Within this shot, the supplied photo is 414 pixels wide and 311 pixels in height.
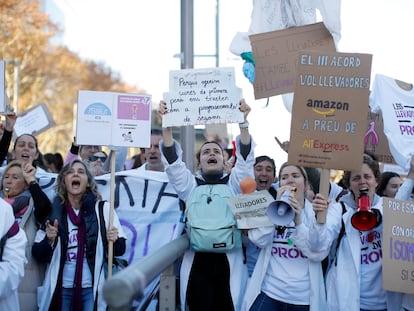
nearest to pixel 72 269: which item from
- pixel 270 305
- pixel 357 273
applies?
pixel 270 305

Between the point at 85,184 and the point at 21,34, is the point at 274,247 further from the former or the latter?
the point at 21,34

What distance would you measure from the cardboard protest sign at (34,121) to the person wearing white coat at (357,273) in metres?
5.01

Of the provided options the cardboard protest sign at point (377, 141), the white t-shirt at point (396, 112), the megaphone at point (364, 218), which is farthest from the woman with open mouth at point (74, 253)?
the cardboard protest sign at point (377, 141)

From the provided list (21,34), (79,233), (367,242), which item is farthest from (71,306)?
(21,34)

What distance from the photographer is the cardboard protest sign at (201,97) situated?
593cm

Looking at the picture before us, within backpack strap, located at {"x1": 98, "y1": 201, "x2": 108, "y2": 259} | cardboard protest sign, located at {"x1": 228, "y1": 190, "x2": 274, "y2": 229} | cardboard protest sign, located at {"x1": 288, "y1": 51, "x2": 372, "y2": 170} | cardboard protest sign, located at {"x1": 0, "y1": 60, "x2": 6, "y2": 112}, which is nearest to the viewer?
cardboard protest sign, located at {"x1": 288, "y1": 51, "x2": 372, "y2": 170}

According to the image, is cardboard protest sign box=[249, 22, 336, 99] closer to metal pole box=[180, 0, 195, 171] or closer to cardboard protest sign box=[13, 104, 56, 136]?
metal pole box=[180, 0, 195, 171]

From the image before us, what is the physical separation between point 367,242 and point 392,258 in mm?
268

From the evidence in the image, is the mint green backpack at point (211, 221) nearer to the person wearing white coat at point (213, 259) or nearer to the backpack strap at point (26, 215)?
the person wearing white coat at point (213, 259)

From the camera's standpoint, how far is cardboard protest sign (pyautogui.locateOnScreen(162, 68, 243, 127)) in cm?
593

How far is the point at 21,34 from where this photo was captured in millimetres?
30562

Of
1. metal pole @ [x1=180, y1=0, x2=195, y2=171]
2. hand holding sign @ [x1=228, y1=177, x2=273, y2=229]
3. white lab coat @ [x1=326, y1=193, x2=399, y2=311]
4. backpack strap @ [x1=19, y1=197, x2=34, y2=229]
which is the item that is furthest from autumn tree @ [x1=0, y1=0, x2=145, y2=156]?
white lab coat @ [x1=326, y1=193, x2=399, y2=311]

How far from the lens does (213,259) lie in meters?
5.61

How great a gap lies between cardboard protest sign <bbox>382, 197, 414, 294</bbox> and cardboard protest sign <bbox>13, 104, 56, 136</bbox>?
5286mm
